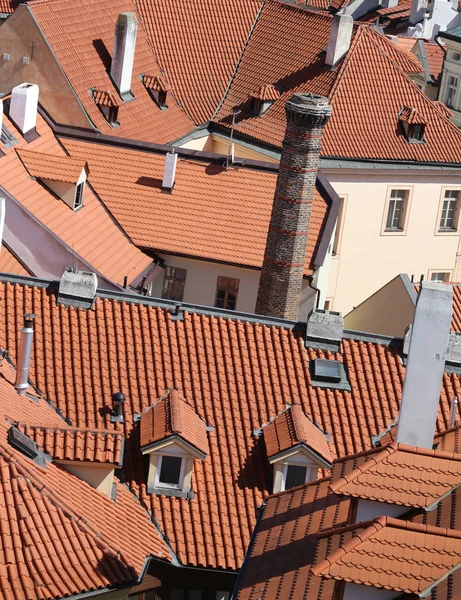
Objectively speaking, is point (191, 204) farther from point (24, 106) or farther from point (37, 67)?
point (37, 67)

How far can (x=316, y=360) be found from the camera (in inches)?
1231

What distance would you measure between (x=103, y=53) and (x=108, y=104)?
260 cm

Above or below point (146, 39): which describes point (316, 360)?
below

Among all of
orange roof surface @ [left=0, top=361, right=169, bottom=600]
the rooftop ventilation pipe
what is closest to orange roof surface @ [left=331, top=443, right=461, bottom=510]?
orange roof surface @ [left=0, top=361, right=169, bottom=600]

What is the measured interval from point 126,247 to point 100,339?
497 inches

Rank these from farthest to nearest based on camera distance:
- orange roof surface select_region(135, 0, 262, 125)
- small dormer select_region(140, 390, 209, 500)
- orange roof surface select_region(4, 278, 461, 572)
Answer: orange roof surface select_region(135, 0, 262, 125)
orange roof surface select_region(4, 278, 461, 572)
small dormer select_region(140, 390, 209, 500)

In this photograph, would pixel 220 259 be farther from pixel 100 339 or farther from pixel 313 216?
pixel 100 339

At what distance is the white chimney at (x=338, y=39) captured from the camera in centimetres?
5294

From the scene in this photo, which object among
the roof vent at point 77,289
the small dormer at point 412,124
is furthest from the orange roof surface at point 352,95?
the roof vent at point 77,289

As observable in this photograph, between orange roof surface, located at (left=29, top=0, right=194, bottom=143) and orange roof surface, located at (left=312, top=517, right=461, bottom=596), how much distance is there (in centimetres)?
3238

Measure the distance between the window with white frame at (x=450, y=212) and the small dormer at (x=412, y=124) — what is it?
249cm

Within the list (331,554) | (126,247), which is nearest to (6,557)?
(331,554)

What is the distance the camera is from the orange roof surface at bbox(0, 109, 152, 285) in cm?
3994

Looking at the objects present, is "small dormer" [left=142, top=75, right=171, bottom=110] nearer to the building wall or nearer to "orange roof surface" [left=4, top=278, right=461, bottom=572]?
the building wall
